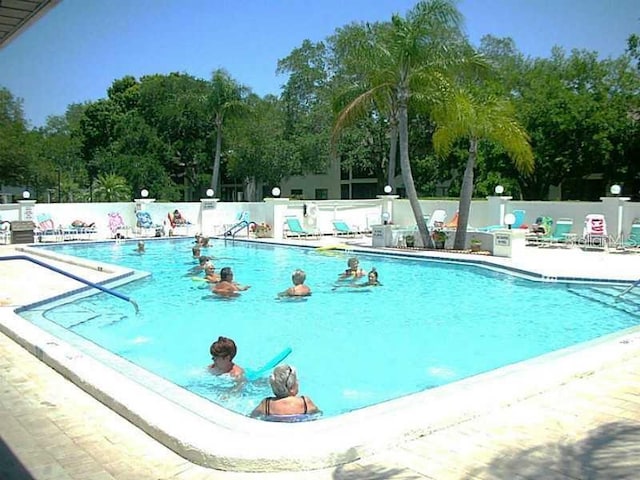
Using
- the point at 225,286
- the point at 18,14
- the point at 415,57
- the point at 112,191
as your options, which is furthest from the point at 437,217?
the point at 18,14

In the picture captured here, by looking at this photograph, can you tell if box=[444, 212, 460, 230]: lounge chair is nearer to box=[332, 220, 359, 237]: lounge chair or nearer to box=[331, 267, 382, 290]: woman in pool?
box=[332, 220, 359, 237]: lounge chair

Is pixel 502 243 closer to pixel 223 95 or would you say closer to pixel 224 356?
pixel 224 356

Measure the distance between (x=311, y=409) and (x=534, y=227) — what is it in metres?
15.9

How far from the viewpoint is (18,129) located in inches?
1859

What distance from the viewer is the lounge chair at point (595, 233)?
17891 millimetres

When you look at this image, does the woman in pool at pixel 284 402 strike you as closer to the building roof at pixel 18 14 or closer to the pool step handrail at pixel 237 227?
the building roof at pixel 18 14

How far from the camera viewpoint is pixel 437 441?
4.21 metres

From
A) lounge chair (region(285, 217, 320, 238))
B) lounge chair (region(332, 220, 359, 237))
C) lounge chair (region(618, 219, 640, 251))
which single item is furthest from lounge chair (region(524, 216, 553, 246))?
lounge chair (region(285, 217, 320, 238))

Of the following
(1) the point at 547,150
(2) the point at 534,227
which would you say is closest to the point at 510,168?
(1) the point at 547,150

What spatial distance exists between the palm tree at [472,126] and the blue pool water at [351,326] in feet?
11.0

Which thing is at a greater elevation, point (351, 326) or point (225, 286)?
point (225, 286)

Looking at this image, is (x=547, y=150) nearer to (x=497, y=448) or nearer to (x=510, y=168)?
(x=510, y=168)

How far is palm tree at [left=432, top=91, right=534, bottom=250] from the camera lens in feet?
55.0

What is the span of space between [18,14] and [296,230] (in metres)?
18.8
